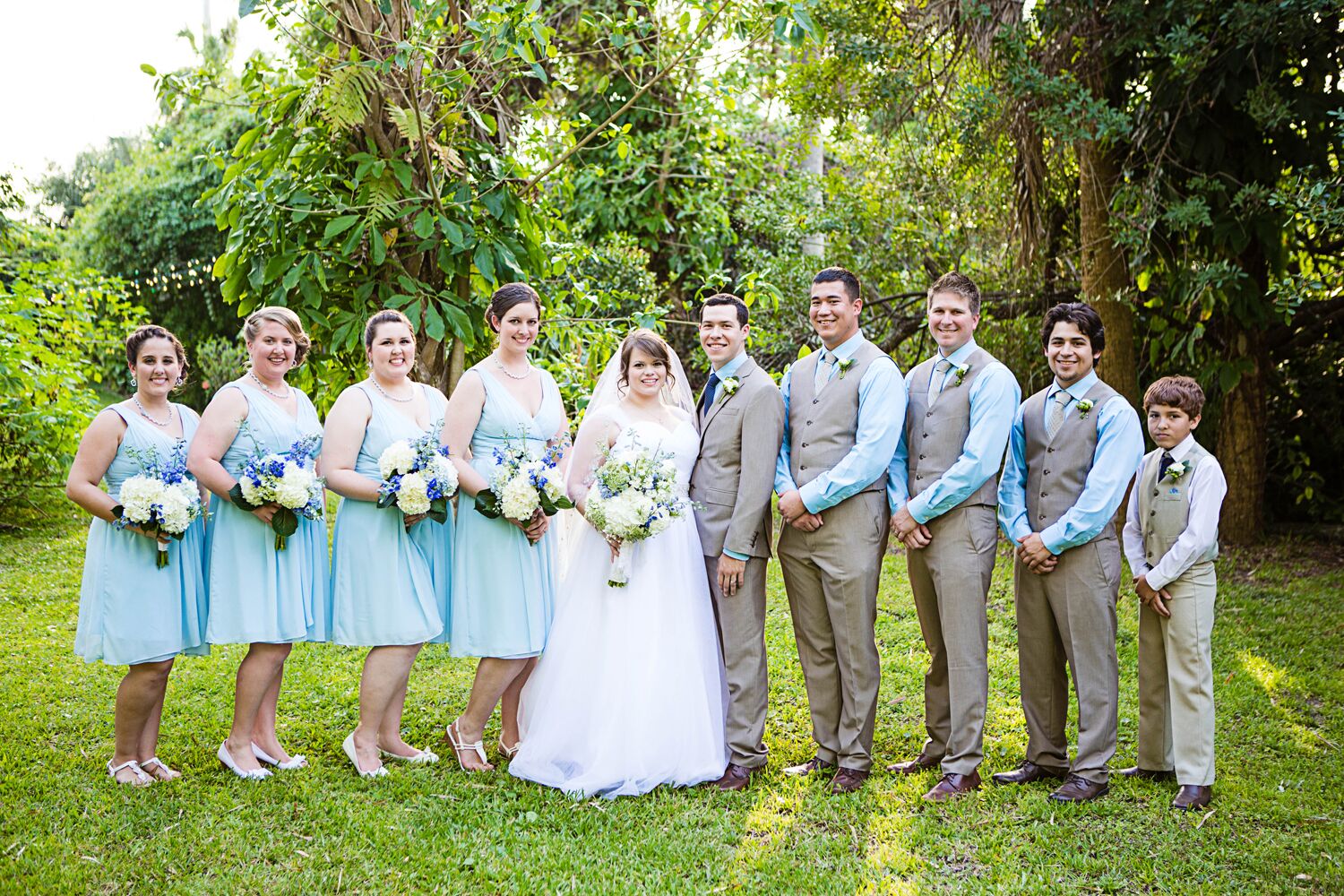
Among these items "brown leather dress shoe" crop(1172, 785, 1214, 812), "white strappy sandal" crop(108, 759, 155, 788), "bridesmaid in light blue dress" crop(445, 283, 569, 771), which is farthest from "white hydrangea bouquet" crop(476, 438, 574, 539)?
"brown leather dress shoe" crop(1172, 785, 1214, 812)

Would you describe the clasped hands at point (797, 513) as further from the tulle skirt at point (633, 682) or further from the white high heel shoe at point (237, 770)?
the white high heel shoe at point (237, 770)

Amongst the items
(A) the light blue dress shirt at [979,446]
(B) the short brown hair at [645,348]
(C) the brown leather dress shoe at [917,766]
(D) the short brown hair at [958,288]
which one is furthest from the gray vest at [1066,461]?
(B) the short brown hair at [645,348]

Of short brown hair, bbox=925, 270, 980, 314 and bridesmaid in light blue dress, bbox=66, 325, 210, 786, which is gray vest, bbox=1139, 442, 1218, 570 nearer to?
short brown hair, bbox=925, 270, 980, 314

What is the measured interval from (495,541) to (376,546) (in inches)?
19.3

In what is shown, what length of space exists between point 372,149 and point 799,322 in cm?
487

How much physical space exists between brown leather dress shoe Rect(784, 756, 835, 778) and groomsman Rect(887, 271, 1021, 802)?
0.50 m

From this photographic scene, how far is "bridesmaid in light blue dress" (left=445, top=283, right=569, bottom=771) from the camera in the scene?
4469 millimetres

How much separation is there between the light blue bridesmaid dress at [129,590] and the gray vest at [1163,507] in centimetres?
397

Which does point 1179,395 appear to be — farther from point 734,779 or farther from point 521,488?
point 521,488

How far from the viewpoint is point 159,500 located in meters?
3.95

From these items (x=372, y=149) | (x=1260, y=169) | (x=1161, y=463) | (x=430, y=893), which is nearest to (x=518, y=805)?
(x=430, y=893)

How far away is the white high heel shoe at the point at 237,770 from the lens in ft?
14.2

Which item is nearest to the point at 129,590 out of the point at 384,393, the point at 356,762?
the point at 356,762

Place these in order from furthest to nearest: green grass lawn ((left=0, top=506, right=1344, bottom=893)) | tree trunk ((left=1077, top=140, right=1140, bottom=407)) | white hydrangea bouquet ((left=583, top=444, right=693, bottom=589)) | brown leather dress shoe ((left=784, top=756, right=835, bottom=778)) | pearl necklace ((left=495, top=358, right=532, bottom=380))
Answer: tree trunk ((left=1077, top=140, right=1140, bottom=407)) → pearl necklace ((left=495, top=358, right=532, bottom=380)) → brown leather dress shoe ((left=784, top=756, right=835, bottom=778)) → white hydrangea bouquet ((left=583, top=444, right=693, bottom=589)) → green grass lawn ((left=0, top=506, right=1344, bottom=893))
